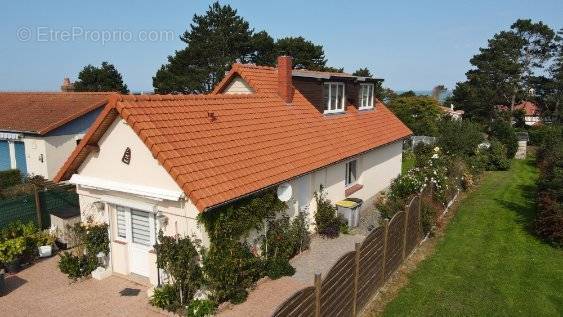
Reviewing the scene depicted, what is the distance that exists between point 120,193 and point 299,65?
45.1 m

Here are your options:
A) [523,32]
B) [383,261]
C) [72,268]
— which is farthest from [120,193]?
[523,32]

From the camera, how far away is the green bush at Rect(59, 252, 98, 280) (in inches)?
454

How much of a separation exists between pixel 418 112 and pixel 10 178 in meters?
41.3

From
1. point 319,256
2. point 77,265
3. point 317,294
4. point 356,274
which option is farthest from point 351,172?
point 317,294

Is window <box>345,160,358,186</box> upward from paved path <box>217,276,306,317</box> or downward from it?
upward

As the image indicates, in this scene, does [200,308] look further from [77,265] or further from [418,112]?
[418,112]

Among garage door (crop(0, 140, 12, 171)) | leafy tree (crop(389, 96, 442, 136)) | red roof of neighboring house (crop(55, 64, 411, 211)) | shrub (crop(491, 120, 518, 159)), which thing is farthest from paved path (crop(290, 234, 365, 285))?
leafy tree (crop(389, 96, 442, 136))

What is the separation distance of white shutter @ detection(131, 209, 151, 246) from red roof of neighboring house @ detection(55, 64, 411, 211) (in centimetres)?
226

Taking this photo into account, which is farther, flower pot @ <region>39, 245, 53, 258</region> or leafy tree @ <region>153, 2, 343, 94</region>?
leafy tree @ <region>153, 2, 343, 94</region>

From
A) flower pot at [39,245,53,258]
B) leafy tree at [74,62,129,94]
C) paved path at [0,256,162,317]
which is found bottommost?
paved path at [0,256,162,317]

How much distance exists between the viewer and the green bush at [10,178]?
22.3m

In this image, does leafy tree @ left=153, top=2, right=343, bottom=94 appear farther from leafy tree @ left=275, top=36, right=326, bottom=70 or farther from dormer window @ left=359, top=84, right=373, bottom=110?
dormer window @ left=359, top=84, right=373, bottom=110

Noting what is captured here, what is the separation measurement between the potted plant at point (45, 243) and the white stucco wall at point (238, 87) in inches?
366

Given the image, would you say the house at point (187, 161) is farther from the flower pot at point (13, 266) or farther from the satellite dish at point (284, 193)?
the flower pot at point (13, 266)
